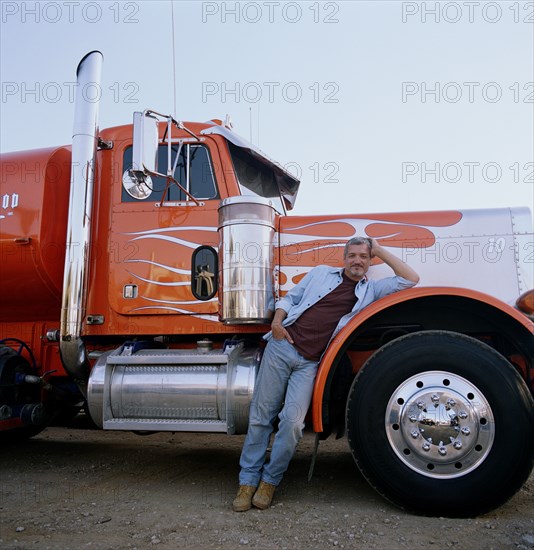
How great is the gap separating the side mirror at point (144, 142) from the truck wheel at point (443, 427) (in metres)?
1.94

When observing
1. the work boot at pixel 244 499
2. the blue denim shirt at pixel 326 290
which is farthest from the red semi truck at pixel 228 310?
the work boot at pixel 244 499

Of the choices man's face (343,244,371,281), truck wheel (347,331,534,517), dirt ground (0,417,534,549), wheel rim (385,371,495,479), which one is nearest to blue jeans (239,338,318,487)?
dirt ground (0,417,534,549)

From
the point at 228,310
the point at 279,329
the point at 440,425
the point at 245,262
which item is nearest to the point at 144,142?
the point at 245,262

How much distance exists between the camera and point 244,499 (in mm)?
3154

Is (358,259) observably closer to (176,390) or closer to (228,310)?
(228,310)

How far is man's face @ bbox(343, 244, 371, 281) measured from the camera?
137 inches

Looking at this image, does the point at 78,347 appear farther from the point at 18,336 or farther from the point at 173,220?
the point at 173,220

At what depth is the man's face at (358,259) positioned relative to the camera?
3.47m

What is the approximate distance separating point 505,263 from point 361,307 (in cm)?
113

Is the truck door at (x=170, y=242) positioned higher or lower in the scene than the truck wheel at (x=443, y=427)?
higher

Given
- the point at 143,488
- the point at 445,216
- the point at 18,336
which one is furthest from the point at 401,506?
the point at 18,336

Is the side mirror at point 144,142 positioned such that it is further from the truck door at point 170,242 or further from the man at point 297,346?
the man at point 297,346

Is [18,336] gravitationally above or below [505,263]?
below

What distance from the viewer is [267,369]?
3418 mm
